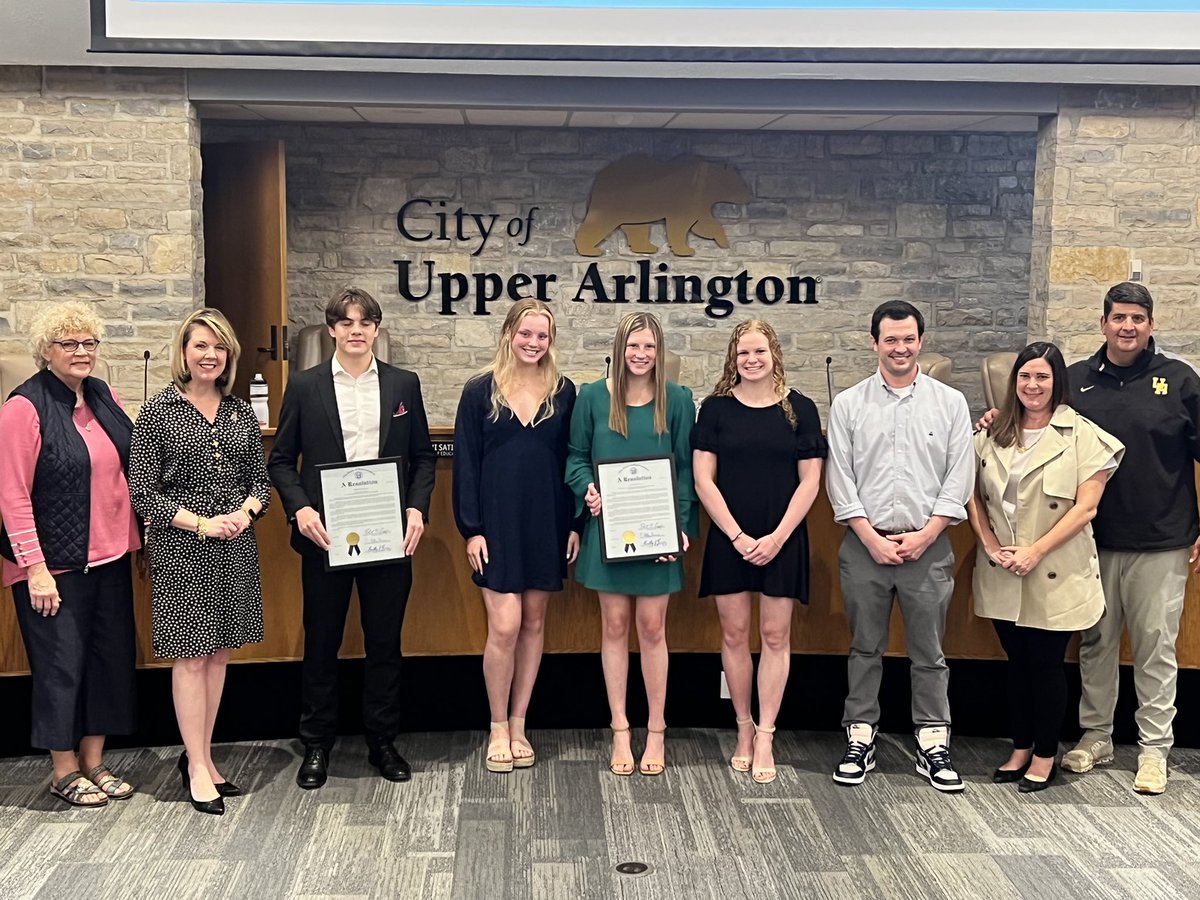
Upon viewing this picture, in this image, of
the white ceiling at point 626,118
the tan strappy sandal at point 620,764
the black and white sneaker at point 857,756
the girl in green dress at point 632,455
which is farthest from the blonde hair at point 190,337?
the white ceiling at point 626,118

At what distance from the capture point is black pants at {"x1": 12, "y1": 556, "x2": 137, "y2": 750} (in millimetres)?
3705

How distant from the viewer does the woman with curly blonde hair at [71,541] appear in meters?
3.60

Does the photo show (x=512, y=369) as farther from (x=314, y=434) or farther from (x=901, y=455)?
(x=901, y=455)

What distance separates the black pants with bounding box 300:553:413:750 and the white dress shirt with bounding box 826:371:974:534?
1.47m

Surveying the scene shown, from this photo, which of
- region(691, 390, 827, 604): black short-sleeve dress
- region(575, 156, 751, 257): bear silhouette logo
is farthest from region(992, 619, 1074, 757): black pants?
region(575, 156, 751, 257): bear silhouette logo

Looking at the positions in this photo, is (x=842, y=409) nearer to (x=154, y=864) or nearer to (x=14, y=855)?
(x=154, y=864)

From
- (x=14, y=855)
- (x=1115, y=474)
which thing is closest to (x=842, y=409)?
(x=1115, y=474)

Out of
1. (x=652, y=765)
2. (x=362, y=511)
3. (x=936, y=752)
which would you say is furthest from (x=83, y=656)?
(x=936, y=752)

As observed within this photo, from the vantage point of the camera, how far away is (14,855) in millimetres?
3430

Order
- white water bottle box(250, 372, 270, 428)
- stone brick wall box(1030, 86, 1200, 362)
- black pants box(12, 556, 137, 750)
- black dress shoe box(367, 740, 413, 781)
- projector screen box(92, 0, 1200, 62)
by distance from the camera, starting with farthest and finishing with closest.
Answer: white water bottle box(250, 372, 270, 428) → stone brick wall box(1030, 86, 1200, 362) → projector screen box(92, 0, 1200, 62) → black dress shoe box(367, 740, 413, 781) → black pants box(12, 556, 137, 750)

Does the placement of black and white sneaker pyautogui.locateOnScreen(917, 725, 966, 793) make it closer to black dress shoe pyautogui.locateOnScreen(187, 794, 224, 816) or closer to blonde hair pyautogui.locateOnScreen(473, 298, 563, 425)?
blonde hair pyautogui.locateOnScreen(473, 298, 563, 425)

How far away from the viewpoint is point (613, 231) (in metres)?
7.77

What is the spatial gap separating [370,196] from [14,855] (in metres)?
5.03

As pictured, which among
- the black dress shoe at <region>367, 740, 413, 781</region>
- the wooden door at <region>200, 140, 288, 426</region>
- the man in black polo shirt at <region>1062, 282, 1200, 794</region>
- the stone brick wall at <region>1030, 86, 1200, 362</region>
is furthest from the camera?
the wooden door at <region>200, 140, 288, 426</region>
